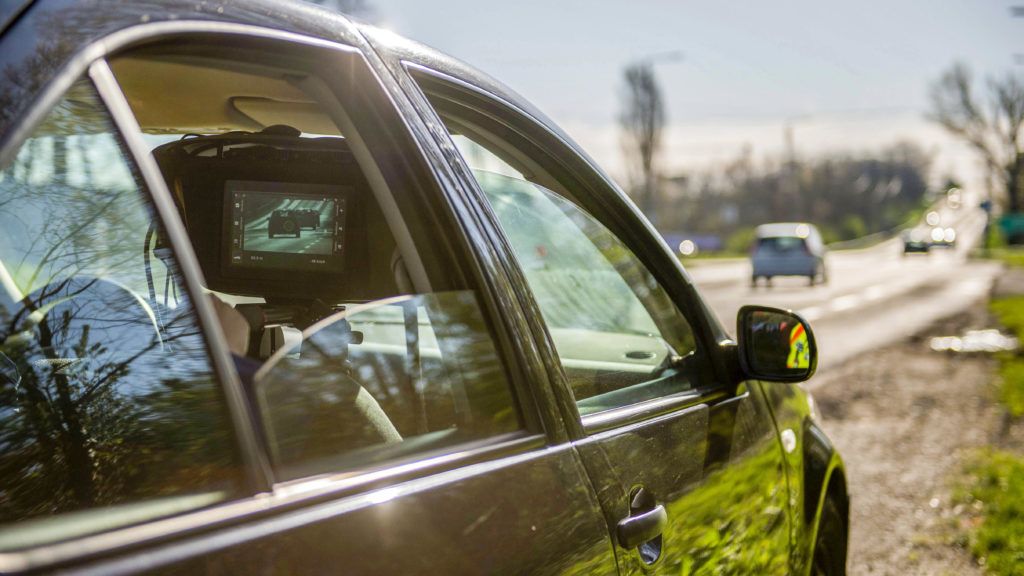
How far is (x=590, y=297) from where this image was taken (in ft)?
8.63

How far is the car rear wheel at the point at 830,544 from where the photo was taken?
270cm

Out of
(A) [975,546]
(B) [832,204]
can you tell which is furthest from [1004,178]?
(A) [975,546]

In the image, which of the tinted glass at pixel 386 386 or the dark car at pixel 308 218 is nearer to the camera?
the tinted glass at pixel 386 386

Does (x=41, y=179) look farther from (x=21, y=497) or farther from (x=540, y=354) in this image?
(x=540, y=354)

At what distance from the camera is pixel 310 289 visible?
86.0 inches

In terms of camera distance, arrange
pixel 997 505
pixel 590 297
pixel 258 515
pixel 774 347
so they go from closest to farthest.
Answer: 1. pixel 258 515
2. pixel 774 347
3. pixel 590 297
4. pixel 997 505

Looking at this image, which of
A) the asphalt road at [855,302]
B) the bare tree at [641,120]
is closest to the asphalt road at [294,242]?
the asphalt road at [855,302]

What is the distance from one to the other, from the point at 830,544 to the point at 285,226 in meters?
1.67

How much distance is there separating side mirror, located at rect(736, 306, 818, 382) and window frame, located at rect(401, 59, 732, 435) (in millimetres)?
71

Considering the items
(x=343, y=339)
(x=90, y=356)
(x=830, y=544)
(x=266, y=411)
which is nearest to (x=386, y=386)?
(x=343, y=339)

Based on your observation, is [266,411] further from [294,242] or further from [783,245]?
[783,245]

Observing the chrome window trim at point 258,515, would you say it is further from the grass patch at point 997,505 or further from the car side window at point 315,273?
the grass patch at point 997,505

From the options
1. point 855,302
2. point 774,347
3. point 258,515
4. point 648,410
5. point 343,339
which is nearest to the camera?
point 258,515

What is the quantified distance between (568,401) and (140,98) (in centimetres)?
88
